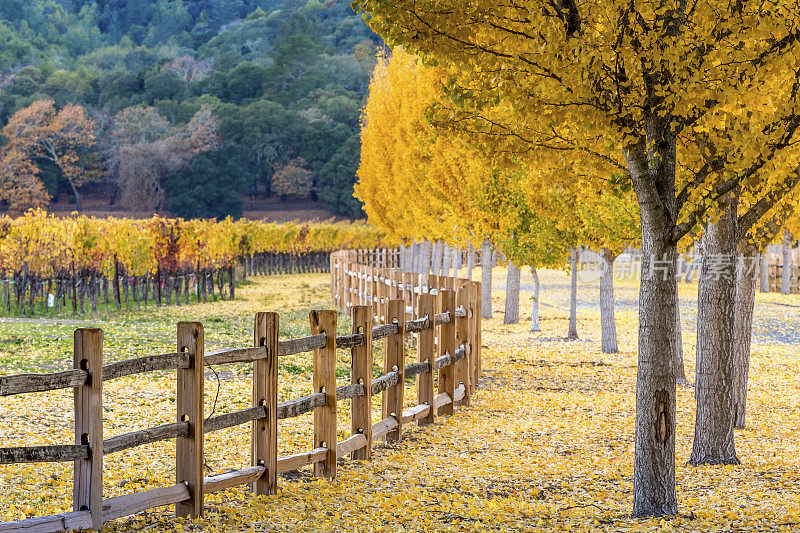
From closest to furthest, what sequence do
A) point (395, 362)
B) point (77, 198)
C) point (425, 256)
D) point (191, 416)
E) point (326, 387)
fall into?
point (191, 416) → point (326, 387) → point (395, 362) → point (425, 256) → point (77, 198)

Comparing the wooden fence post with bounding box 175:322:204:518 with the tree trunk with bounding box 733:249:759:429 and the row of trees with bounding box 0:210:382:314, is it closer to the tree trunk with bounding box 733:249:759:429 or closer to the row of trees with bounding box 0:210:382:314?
the tree trunk with bounding box 733:249:759:429

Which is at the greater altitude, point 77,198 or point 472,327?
point 77,198

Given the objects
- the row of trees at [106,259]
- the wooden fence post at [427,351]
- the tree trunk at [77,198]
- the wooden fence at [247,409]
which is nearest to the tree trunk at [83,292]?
the row of trees at [106,259]

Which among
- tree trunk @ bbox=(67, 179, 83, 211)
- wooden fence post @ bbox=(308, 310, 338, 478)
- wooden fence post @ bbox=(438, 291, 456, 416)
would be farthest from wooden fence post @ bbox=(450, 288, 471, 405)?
tree trunk @ bbox=(67, 179, 83, 211)

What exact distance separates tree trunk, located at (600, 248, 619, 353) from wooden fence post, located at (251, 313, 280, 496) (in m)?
11.8

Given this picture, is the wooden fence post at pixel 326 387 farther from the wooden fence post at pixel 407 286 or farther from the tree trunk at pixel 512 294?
the tree trunk at pixel 512 294

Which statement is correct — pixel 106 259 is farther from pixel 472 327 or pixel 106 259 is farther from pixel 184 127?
pixel 184 127

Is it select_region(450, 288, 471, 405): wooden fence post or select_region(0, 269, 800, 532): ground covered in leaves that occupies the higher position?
select_region(450, 288, 471, 405): wooden fence post

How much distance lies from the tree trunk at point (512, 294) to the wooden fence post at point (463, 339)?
34.3 ft

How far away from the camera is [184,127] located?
7025cm

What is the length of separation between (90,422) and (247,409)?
54.7 inches

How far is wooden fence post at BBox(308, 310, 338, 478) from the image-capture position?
7.02m

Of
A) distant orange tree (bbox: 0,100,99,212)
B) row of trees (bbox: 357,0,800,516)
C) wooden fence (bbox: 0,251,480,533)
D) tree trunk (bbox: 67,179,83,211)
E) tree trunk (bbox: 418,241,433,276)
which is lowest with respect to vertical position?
wooden fence (bbox: 0,251,480,533)

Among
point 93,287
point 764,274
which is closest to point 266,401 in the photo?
point 93,287
